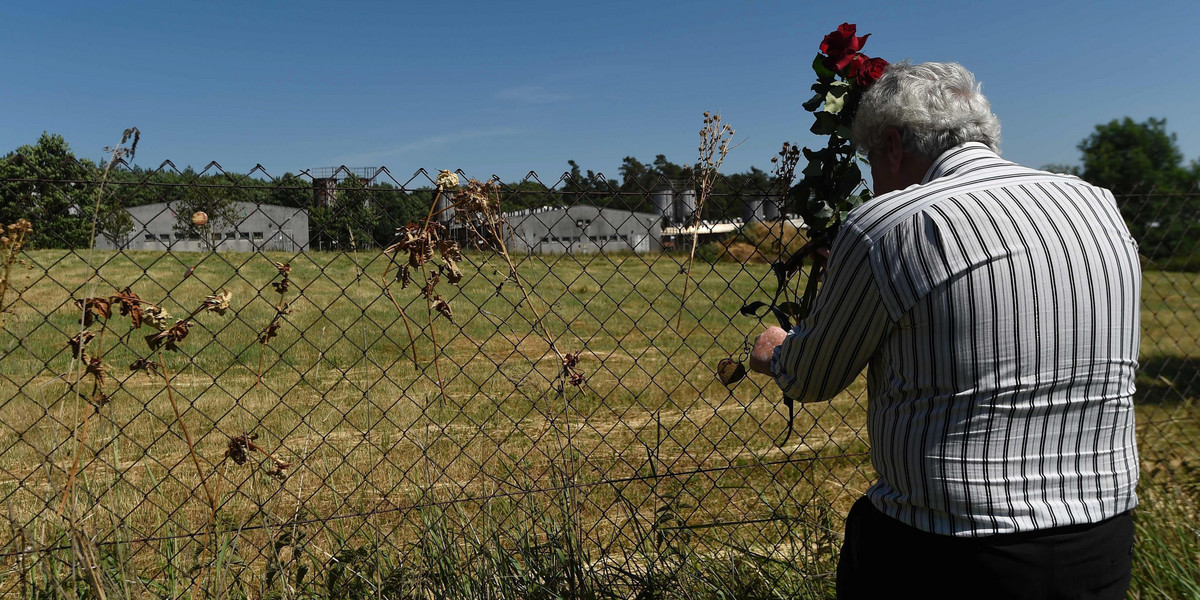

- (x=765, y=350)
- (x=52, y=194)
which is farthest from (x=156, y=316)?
(x=765, y=350)

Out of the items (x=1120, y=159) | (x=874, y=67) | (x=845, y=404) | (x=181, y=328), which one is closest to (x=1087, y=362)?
(x=874, y=67)

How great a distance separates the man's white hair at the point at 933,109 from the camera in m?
1.61

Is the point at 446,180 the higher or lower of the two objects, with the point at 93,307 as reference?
higher

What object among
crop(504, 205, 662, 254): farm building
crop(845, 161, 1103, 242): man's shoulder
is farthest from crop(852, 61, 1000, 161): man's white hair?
crop(504, 205, 662, 254): farm building

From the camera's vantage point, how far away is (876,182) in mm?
1784

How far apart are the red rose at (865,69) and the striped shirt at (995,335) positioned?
59cm

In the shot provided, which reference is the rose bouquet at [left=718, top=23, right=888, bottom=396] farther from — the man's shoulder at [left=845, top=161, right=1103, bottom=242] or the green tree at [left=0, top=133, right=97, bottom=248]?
the green tree at [left=0, top=133, right=97, bottom=248]

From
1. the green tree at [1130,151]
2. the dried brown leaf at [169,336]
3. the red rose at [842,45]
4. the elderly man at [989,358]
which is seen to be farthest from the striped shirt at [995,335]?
the green tree at [1130,151]

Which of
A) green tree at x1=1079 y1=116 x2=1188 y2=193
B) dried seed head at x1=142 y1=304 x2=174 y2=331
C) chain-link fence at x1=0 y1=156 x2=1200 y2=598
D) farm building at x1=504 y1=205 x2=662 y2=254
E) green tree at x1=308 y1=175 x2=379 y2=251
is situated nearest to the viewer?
dried seed head at x1=142 y1=304 x2=174 y2=331

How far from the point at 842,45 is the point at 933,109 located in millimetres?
683

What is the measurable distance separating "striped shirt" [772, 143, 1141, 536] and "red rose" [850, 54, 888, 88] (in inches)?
23.4

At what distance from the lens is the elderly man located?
1.43 m

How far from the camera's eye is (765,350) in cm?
183

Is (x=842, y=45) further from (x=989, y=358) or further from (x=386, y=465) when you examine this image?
(x=386, y=465)
